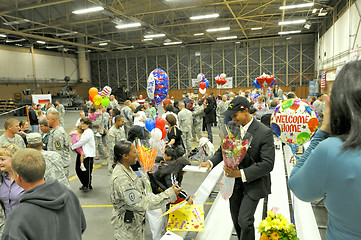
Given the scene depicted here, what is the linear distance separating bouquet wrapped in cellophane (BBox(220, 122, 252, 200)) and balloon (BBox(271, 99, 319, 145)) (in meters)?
1.31

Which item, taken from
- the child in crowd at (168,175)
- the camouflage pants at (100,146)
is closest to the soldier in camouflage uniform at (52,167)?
the child in crowd at (168,175)

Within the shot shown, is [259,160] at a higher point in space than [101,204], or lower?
higher

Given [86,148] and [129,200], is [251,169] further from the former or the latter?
[86,148]

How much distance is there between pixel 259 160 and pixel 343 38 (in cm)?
1534

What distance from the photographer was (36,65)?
27109mm

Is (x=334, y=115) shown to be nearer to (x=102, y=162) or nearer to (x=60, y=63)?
(x=102, y=162)

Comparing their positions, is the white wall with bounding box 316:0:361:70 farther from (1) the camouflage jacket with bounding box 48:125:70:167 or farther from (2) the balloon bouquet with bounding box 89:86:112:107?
(1) the camouflage jacket with bounding box 48:125:70:167

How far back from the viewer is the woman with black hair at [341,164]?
110 cm

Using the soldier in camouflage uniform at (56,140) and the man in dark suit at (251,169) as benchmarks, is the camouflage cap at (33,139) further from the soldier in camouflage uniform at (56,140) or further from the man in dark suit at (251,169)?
the man in dark suit at (251,169)

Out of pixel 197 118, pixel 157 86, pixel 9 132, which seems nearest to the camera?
pixel 9 132

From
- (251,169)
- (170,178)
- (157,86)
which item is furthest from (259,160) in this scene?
(157,86)

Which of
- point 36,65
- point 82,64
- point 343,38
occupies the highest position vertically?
point 82,64

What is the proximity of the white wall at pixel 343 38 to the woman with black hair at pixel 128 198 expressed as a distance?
9579 millimetres

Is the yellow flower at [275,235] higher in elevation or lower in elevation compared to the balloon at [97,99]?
lower
